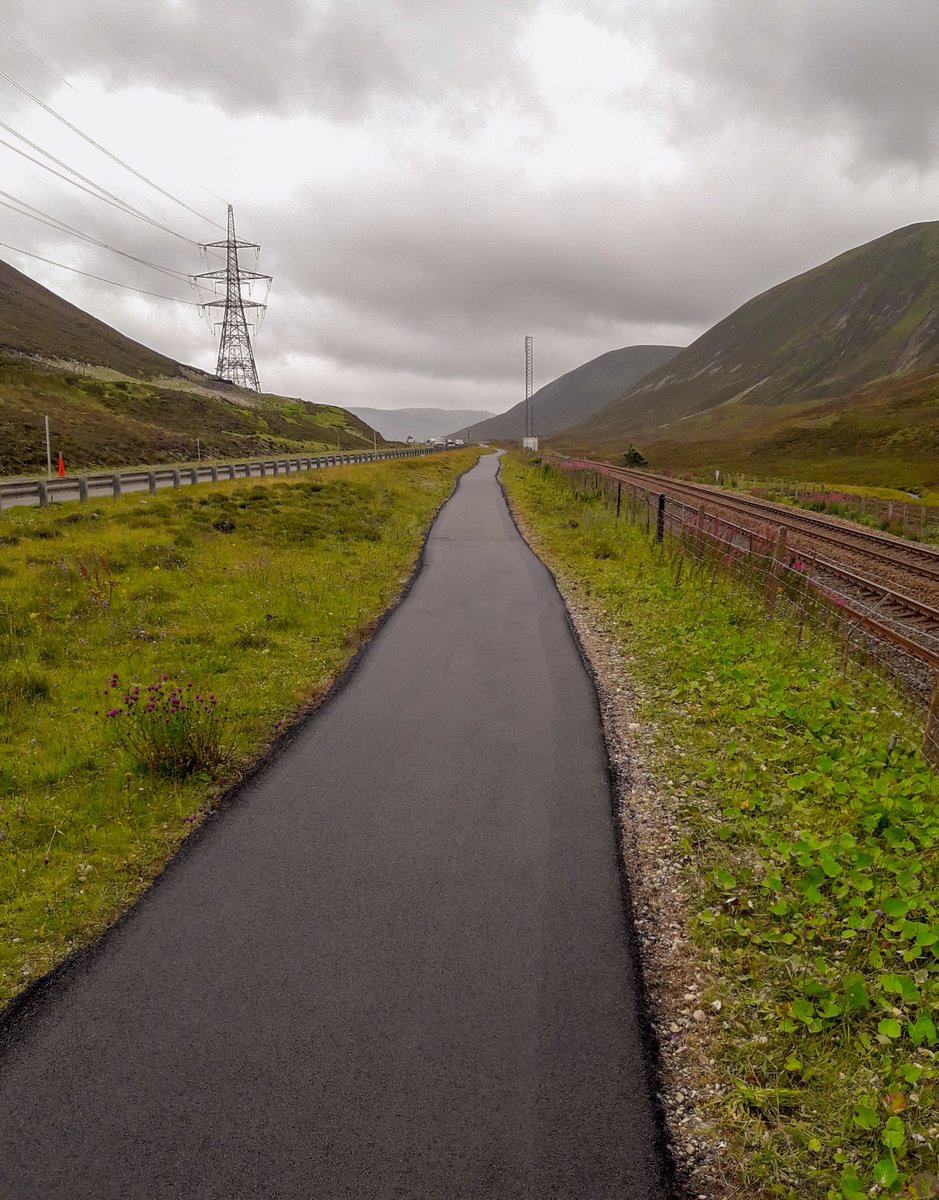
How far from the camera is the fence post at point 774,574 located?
10.9 m

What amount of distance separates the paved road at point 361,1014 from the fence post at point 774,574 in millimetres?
5788

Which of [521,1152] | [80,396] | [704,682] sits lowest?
[521,1152]

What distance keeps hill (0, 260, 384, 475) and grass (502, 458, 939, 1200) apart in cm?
3652

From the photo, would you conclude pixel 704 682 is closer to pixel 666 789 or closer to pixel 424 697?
pixel 666 789

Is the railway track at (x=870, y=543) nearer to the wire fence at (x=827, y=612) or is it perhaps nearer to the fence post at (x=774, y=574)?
the wire fence at (x=827, y=612)

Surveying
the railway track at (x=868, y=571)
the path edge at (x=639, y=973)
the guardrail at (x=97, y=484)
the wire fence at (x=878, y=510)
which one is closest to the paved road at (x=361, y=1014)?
the path edge at (x=639, y=973)

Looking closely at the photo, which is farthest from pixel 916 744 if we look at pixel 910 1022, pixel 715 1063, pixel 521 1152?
pixel 521 1152

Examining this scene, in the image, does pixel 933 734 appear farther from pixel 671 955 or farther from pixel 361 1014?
pixel 361 1014

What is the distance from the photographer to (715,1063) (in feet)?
11.9

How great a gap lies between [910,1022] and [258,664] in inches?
320

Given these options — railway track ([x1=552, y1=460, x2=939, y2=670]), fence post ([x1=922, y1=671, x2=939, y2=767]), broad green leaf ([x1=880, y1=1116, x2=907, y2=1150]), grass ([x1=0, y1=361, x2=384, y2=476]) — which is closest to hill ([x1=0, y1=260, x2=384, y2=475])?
grass ([x1=0, y1=361, x2=384, y2=476])

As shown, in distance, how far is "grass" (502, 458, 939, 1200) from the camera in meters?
3.21

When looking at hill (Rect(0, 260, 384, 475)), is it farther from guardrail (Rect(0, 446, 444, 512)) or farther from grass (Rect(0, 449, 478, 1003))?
grass (Rect(0, 449, 478, 1003))

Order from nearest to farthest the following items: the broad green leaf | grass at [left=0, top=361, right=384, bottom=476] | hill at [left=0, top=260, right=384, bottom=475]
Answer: the broad green leaf, grass at [left=0, top=361, right=384, bottom=476], hill at [left=0, top=260, right=384, bottom=475]
